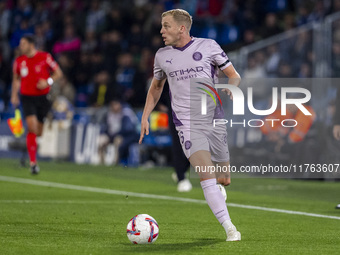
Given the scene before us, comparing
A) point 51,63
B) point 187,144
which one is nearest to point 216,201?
point 187,144

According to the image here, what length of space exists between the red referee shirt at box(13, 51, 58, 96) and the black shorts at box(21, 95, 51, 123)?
77mm

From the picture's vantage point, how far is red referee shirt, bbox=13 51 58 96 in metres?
15.1

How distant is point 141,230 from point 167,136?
508 inches

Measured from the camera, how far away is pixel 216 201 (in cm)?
671

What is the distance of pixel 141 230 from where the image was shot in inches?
262

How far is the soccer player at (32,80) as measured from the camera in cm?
1502

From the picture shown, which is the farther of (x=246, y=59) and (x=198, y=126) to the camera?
(x=246, y=59)

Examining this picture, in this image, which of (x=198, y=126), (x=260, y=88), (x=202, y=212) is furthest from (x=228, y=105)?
(x=198, y=126)

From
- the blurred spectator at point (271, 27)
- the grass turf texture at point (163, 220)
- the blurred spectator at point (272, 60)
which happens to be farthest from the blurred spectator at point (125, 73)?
the grass turf texture at point (163, 220)

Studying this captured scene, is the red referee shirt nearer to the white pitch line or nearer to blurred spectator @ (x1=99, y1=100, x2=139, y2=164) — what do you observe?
the white pitch line

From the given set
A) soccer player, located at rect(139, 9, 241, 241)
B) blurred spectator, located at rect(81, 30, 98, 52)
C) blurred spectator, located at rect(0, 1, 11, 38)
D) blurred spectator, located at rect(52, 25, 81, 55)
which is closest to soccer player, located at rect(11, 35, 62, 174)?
soccer player, located at rect(139, 9, 241, 241)

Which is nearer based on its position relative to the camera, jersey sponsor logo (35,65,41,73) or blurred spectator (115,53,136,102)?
jersey sponsor logo (35,65,41,73)

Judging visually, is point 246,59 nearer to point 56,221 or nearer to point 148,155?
point 148,155

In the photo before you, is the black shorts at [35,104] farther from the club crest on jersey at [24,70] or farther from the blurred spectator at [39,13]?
the blurred spectator at [39,13]
